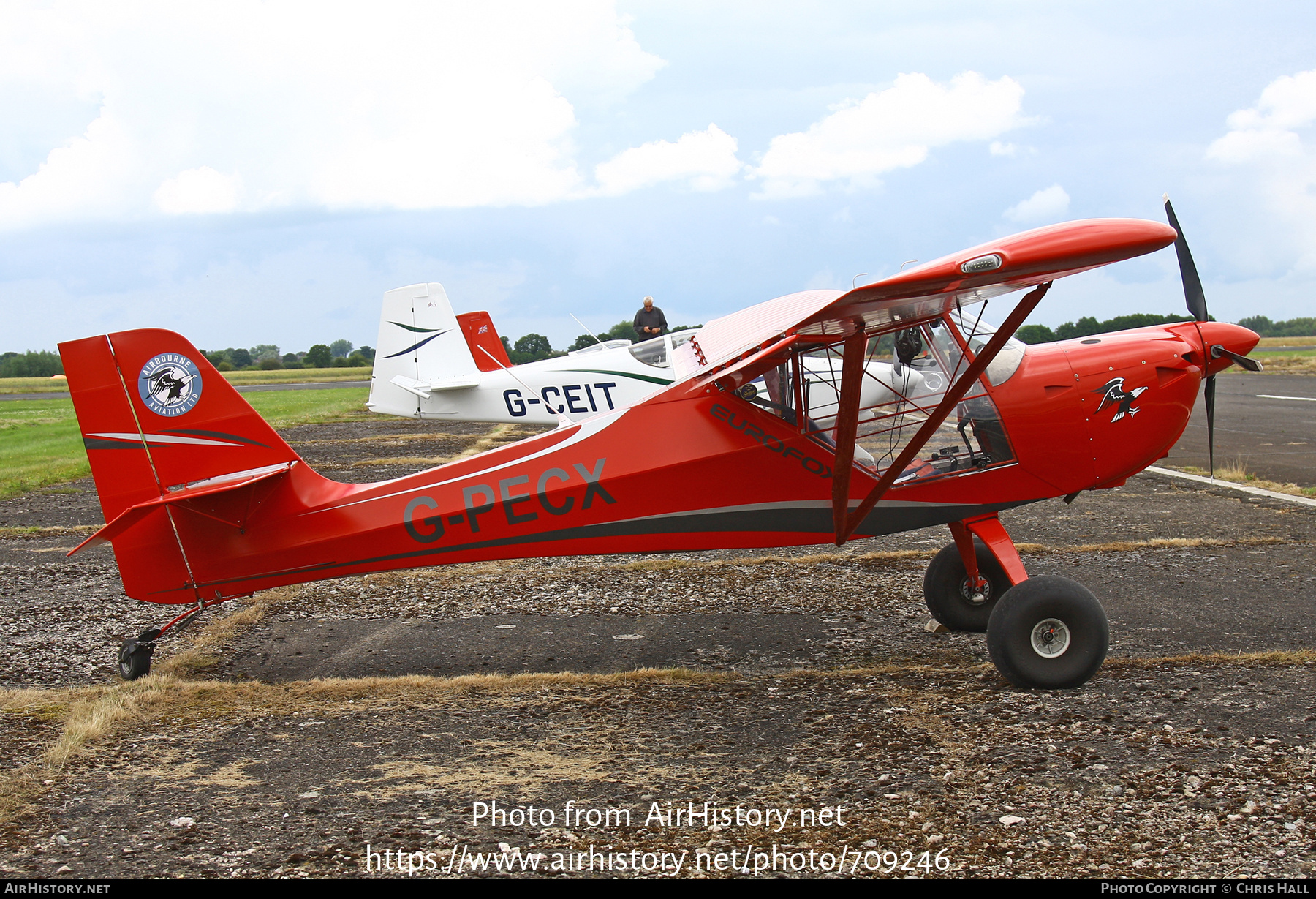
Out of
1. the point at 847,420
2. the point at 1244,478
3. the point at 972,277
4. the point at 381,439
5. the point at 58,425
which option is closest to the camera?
the point at 972,277

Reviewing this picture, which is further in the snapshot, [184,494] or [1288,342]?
[1288,342]

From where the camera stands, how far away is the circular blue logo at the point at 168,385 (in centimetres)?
620

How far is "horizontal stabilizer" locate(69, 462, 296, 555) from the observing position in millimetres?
5738

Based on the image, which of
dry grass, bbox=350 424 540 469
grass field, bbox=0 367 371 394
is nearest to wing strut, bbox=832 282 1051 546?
dry grass, bbox=350 424 540 469

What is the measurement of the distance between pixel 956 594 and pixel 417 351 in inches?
519

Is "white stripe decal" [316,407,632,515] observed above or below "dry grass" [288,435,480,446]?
below

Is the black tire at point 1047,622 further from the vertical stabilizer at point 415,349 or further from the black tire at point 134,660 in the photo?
the vertical stabilizer at point 415,349

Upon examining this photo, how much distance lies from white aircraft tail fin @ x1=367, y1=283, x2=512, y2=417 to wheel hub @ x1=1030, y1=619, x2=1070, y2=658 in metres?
13.3

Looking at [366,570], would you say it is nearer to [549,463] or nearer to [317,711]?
[317,711]

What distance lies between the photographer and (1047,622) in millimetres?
5586

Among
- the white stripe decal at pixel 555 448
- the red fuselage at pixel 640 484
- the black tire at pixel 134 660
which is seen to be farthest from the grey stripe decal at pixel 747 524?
the black tire at pixel 134 660

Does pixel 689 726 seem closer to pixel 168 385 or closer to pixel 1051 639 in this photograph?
pixel 1051 639

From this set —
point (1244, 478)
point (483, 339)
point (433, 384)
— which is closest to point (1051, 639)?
point (1244, 478)

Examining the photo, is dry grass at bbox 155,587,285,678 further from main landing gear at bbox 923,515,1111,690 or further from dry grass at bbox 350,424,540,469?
main landing gear at bbox 923,515,1111,690
